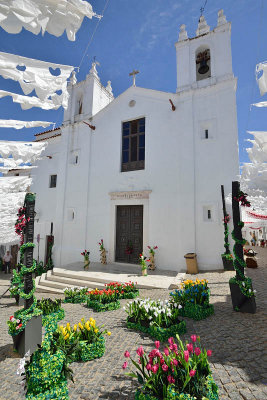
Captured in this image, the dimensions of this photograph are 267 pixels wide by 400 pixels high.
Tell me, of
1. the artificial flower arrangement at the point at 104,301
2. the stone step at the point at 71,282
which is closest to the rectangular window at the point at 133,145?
the stone step at the point at 71,282

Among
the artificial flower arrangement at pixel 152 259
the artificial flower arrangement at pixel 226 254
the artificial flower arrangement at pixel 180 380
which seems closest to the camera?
the artificial flower arrangement at pixel 180 380

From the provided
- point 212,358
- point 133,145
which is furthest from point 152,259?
point 212,358

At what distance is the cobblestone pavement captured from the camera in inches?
112

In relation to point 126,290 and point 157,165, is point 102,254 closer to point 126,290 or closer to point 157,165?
point 126,290

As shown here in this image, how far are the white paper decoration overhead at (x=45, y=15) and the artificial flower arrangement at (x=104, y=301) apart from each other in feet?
20.9

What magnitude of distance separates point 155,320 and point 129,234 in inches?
303

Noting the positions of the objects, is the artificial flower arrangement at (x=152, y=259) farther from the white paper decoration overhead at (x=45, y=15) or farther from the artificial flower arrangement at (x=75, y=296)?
the white paper decoration overhead at (x=45, y=15)

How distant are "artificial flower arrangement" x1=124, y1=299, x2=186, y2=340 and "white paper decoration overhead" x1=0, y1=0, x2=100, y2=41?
519 centimetres

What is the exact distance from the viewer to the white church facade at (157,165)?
10594 millimetres

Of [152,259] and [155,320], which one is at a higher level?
[152,259]

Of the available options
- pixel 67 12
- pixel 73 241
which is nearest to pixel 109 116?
Result: pixel 73 241

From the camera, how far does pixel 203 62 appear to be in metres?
12.0

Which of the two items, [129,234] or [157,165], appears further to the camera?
[129,234]

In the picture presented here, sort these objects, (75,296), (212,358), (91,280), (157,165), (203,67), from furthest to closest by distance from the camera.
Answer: (203,67) < (157,165) < (91,280) < (75,296) < (212,358)
